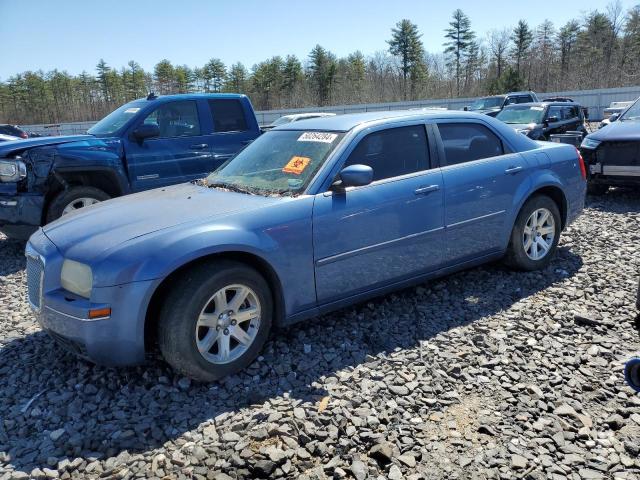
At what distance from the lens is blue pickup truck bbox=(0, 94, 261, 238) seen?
242 inches

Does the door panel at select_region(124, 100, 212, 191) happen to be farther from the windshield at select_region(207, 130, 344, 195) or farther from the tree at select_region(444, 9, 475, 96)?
the tree at select_region(444, 9, 475, 96)

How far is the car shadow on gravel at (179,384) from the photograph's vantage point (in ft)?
9.10

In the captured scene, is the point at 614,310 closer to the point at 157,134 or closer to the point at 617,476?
the point at 617,476

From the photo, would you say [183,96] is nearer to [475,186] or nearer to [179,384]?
[475,186]

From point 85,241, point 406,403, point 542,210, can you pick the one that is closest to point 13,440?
point 85,241

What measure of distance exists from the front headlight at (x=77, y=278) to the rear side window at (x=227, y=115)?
5017 millimetres

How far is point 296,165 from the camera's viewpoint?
3957 mm

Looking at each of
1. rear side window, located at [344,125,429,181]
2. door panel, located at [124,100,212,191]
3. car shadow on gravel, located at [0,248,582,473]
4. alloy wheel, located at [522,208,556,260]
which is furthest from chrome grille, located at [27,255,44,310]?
alloy wheel, located at [522,208,556,260]

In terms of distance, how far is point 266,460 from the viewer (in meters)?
2.51

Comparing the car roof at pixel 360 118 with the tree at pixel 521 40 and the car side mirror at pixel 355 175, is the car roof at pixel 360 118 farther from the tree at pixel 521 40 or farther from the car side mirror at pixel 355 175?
the tree at pixel 521 40

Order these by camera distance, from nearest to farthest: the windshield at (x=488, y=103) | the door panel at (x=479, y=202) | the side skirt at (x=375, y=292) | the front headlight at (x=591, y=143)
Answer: the side skirt at (x=375, y=292), the door panel at (x=479, y=202), the front headlight at (x=591, y=143), the windshield at (x=488, y=103)

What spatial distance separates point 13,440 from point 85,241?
1.20m

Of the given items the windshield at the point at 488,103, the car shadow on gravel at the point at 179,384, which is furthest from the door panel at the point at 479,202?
the windshield at the point at 488,103

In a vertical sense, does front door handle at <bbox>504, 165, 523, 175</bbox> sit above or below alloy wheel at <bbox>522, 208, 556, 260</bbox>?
above
